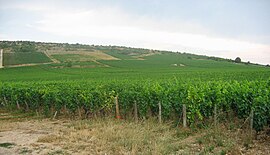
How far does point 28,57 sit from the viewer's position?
87.0m

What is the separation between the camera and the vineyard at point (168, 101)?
12781 mm

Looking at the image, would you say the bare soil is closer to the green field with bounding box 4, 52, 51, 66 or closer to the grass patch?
the grass patch

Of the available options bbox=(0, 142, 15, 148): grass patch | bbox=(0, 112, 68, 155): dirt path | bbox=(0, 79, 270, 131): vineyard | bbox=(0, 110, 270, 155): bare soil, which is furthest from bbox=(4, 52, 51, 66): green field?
bbox=(0, 110, 270, 155): bare soil

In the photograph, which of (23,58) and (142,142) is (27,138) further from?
(23,58)

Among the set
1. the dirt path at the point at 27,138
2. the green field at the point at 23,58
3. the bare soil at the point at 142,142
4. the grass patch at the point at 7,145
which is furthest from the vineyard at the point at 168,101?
the green field at the point at 23,58

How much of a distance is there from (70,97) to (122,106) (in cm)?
392

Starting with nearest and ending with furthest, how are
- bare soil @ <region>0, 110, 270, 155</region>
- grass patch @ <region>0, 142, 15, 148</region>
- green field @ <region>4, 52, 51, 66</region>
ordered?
bare soil @ <region>0, 110, 270, 155</region>
grass patch @ <region>0, 142, 15, 148</region>
green field @ <region>4, 52, 51, 66</region>

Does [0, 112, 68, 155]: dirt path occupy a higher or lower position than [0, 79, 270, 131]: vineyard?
lower

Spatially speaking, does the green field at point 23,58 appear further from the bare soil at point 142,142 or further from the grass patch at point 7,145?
the bare soil at point 142,142

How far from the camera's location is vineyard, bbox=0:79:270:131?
41.9ft

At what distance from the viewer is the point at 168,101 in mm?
14984

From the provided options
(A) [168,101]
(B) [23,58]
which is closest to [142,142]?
(A) [168,101]

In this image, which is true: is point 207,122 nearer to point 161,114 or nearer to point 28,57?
point 161,114

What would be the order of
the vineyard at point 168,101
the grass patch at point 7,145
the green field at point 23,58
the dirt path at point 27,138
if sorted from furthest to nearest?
the green field at point 23,58 → the vineyard at point 168,101 → the grass patch at point 7,145 → the dirt path at point 27,138
